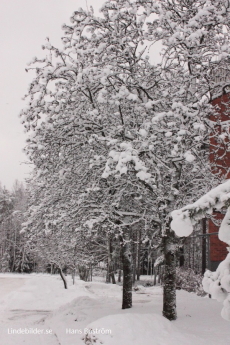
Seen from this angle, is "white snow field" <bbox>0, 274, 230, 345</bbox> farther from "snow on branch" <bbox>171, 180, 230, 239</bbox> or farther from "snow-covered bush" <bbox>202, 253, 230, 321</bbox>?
"snow on branch" <bbox>171, 180, 230, 239</bbox>

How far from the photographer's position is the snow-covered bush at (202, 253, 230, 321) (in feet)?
9.59

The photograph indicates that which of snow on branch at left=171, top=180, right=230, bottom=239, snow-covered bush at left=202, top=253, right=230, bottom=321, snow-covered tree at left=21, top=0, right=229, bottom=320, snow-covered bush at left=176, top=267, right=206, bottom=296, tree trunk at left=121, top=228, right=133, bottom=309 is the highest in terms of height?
snow-covered tree at left=21, top=0, right=229, bottom=320

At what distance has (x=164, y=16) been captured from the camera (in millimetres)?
7746

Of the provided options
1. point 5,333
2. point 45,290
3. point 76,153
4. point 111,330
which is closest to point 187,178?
point 76,153

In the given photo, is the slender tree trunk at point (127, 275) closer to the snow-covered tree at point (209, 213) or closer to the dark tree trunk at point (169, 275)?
the dark tree trunk at point (169, 275)

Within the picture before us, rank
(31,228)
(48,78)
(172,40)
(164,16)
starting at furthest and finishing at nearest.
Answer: (31,228), (48,78), (164,16), (172,40)

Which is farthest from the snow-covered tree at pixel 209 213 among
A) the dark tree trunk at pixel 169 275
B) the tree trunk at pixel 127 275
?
the tree trunk at pixel 127 275

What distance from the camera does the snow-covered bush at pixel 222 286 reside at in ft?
9.59

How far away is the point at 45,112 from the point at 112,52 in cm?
239

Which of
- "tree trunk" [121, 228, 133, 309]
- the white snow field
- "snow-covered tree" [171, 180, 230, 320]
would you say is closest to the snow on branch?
"snow-covered tree" [171, 180, 230, 320]

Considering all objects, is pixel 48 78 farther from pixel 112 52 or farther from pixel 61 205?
pixel 61 205

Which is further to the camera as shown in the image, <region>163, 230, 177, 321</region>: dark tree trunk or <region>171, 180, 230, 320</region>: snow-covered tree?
<region>163, 230, 177, 321</region>: dark tree trunk

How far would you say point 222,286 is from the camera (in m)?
2.96

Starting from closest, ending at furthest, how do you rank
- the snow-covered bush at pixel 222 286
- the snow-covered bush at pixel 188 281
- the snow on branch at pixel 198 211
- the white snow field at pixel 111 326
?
1. the snow on branch at pixel 198 211
2. the snow-covered bush at pixel 222 286
3. the white snow field at pixel 111 326
4. the snow-covered bush at pixel 188 281
